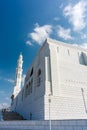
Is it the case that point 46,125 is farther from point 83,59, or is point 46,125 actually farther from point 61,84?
point 83,59

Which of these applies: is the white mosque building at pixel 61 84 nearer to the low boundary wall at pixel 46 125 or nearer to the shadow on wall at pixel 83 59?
the shadow on wall at pixel 83 59

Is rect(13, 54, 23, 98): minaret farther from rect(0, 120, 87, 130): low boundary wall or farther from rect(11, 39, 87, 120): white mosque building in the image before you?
rect(0, 120, 87, 130): low boundary wall

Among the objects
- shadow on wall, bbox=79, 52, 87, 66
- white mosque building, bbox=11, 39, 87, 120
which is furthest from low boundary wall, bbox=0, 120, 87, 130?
shadow on wall, bbox=79, 52, 87, 66

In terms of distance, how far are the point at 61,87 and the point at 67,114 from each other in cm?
328

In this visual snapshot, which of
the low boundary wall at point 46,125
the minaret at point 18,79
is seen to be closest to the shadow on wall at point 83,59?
the low boundary wall at point 46,125

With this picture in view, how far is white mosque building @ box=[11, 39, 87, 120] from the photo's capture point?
14.2 metres

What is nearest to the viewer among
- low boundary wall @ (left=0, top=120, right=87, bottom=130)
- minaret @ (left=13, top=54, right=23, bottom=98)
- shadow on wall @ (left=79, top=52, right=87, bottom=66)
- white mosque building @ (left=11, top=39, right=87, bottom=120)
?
low boundary wall @ (left=0, top=120, right=87, bottom=130)

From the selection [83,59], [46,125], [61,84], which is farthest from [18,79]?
[46,125]

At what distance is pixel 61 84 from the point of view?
632 inches

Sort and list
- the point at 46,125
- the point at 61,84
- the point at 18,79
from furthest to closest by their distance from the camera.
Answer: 1. the point at 18,79
2. the point at 61,84
3. the point at 46,125

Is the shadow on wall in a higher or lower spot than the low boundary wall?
higher

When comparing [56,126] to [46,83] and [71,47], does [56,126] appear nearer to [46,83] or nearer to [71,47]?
[46,83]

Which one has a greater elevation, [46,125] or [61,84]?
[61,84]

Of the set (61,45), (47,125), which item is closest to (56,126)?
(47,125)
